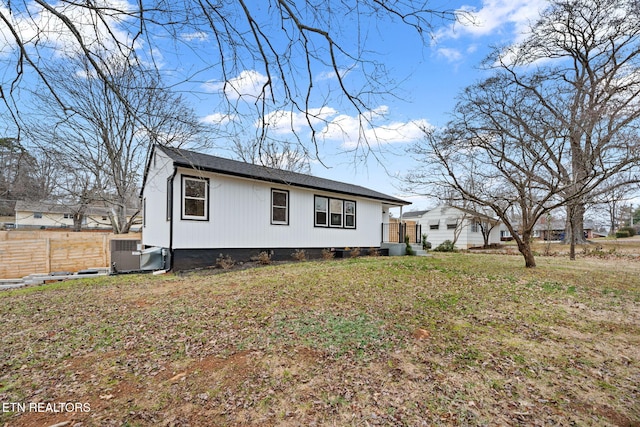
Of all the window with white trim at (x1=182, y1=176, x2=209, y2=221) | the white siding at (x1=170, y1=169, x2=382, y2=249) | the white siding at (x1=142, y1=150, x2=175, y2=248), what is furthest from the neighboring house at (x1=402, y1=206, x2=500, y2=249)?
the white siding at (x1=142, y1=150, x2=175, y2=248)

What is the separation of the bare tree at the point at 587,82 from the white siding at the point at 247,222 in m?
8.00

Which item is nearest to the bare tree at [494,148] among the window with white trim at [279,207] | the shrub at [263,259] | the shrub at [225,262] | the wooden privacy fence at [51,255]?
the window with white trim at [279,207]

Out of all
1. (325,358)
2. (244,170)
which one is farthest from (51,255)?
(325,358)

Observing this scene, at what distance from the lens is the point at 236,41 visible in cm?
283

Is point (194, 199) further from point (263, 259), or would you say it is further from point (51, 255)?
point (51, 255)

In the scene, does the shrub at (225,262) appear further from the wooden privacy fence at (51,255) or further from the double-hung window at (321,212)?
the wooden privacy fence at (51,255)

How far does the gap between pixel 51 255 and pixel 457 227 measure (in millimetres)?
23001

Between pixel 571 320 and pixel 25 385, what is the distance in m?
6.55

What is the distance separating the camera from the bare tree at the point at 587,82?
8016 millimetres

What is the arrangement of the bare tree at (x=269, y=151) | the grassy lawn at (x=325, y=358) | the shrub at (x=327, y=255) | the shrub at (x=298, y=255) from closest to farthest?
the grassy lawn at (x=325, y=358) → the bare tree at (x=269, y=151) → the shrub at (x=298, y=255) → the shrub at (x=327, y=255)

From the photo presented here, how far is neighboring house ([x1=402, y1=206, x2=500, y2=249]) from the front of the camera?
869 inches

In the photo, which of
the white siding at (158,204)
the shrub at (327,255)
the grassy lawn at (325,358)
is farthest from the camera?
the shrub at (327,255)

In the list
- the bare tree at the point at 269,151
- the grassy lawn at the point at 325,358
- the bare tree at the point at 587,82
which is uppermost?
the bare tree at the point at 587,82

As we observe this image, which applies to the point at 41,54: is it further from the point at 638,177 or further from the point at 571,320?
the point at 638,177
